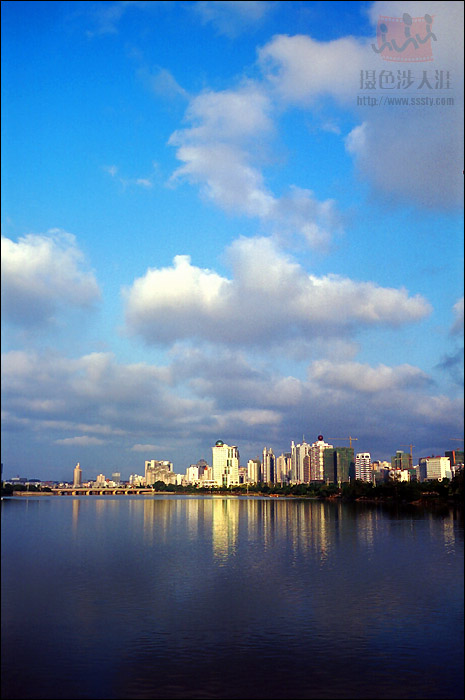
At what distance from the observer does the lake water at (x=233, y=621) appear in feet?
55.2

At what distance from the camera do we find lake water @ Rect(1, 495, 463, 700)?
16.8 metres

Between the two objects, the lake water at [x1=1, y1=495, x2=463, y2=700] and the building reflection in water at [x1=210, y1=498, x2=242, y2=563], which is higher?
the lake water at [x1=1, y1=495, x2=463, y2=700]

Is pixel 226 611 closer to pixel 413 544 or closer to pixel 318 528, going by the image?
pixel 413 544

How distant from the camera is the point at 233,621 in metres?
22.9

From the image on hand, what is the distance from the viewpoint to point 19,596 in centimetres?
2630

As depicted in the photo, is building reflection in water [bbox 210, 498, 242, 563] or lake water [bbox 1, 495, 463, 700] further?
building reflection in water [bbox 210, 498, 242, 563]

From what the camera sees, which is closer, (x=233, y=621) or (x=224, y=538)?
(x=233, y=621)

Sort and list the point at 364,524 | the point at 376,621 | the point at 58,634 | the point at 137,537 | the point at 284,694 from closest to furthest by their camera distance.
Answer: the point at 284,694
the point at 58,634
the point at 376,621
the point at 137,537
the point at 364,524

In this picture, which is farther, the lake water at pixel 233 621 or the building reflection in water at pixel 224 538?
the building reflection in water at pixel 224 538

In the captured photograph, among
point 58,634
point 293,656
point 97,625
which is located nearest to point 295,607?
point 293,656

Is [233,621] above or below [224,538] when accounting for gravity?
above

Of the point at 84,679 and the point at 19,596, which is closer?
the point at 84,679

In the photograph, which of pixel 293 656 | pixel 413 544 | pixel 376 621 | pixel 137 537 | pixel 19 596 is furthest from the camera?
pixel 137 537

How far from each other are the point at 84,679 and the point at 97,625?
17.1 ft
